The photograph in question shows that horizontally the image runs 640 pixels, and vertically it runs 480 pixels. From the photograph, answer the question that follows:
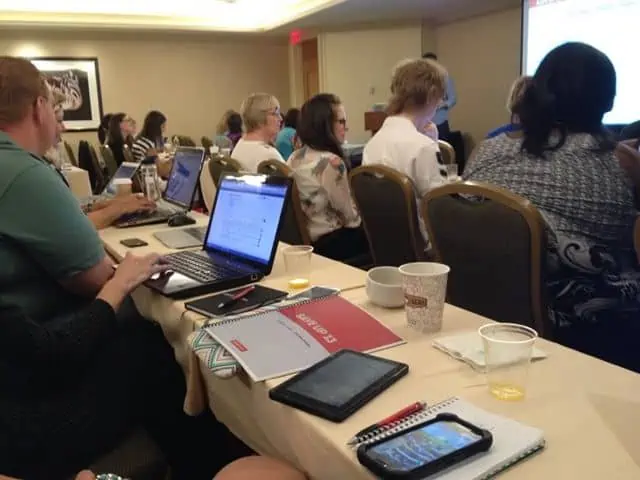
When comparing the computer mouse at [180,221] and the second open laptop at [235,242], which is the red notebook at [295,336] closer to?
the second open laptop at [235,242]

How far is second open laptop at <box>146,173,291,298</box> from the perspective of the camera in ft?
4.78

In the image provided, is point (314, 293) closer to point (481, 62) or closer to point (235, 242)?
point (235, 242)

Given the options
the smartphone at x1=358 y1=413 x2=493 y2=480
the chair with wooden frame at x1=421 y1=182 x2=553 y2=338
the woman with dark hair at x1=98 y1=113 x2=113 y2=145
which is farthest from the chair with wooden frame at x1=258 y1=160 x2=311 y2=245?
the woman with dark hair at x1=98 y1=113 x2=113 y2=145

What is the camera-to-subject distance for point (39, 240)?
1275 mm

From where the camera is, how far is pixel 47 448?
115 cm

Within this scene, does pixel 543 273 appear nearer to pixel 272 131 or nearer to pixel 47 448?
pixel 47 448

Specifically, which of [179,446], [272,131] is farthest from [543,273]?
[272,131]

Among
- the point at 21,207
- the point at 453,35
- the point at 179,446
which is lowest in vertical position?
the point at 179,446

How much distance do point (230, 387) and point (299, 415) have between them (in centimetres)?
25

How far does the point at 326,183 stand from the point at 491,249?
1.24 metres

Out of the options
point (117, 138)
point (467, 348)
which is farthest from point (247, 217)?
point (117, 138)

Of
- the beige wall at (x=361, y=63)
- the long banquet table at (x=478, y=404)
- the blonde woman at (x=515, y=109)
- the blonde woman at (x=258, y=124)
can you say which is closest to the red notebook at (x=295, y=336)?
the long banquet table at (x=478, y=404)

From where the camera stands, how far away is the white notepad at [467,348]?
955 mm

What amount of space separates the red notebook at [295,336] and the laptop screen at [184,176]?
1406mm
